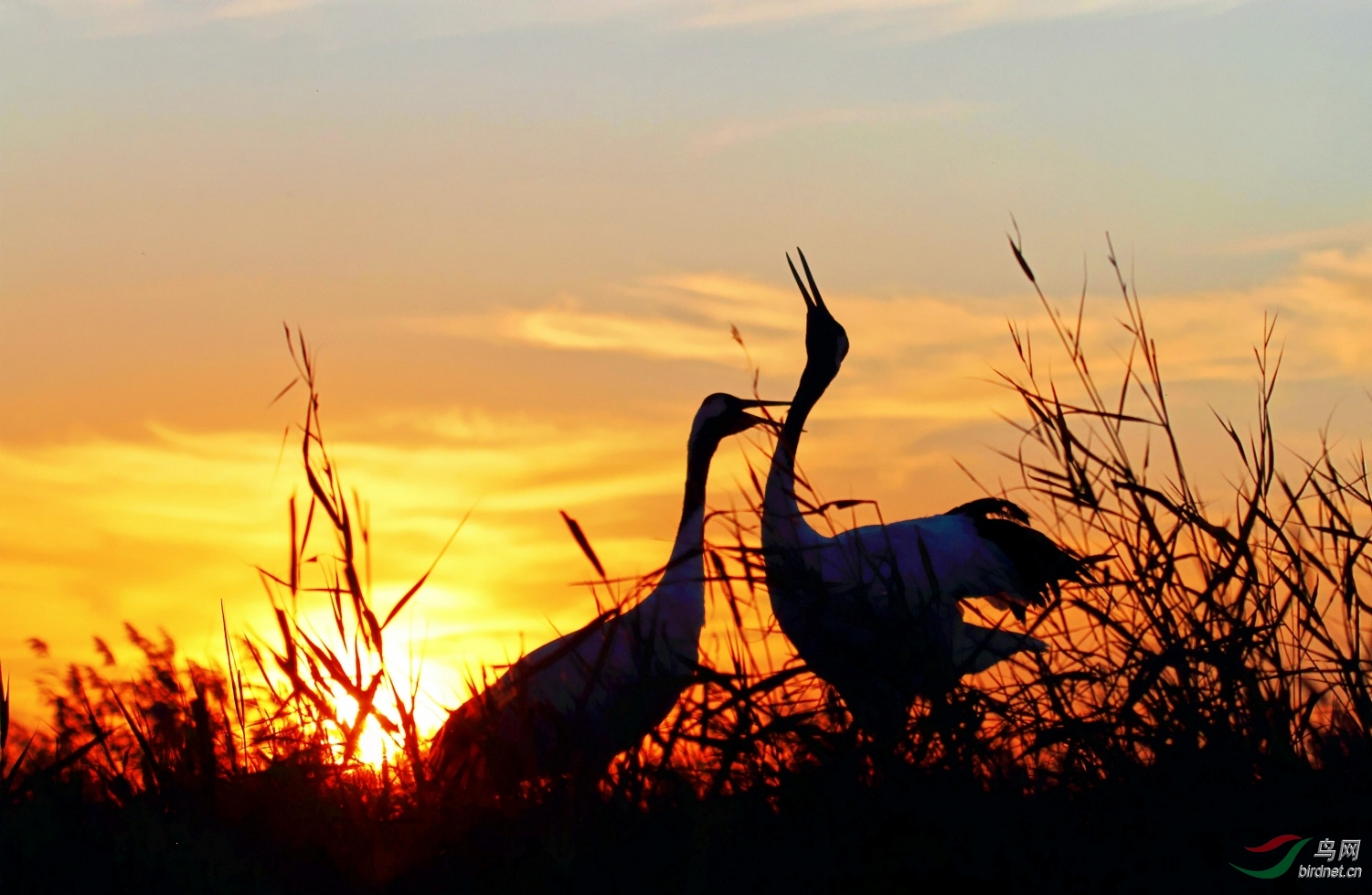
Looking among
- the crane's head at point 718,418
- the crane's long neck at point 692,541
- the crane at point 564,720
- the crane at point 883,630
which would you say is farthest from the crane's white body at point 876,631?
the crane's head at point 718,418

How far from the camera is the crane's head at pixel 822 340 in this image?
619cm

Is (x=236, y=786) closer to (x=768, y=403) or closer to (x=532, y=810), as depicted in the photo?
(x=532, y=810)

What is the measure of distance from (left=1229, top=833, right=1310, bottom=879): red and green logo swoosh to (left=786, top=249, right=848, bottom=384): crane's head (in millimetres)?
3896

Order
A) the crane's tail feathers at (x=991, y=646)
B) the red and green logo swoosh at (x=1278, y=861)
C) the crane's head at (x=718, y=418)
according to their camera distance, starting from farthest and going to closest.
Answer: the crane's head at (x=718, y=418)
the crane's tail feathers at (x=991, y=646)
the red and green logo swoosh at (x=1278, y=861)

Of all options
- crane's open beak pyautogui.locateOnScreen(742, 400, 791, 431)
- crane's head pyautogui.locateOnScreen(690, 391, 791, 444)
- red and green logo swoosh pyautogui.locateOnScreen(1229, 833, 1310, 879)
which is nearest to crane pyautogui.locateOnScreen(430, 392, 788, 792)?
crane's open beak pyautogui.locateOnScreen(742, 400, 791, 431)

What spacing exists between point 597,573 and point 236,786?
3.14ft

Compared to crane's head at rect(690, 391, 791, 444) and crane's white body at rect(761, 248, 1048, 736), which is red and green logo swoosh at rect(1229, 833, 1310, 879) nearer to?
crane's white body at rect(761, 248, 1048, 736)

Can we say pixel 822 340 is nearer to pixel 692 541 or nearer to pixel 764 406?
pixel 692 541

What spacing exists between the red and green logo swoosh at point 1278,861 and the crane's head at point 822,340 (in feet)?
12.8

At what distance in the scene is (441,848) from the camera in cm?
277

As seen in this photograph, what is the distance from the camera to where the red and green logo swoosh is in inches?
92.2

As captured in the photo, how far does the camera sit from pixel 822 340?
6.21 metres

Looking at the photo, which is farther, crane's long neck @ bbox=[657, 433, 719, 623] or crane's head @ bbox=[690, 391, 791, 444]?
crane's head @ bbox=[690, 391, 791, 444]

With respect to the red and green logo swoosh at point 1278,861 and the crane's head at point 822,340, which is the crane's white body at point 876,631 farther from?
the crane's head at point 822,340
